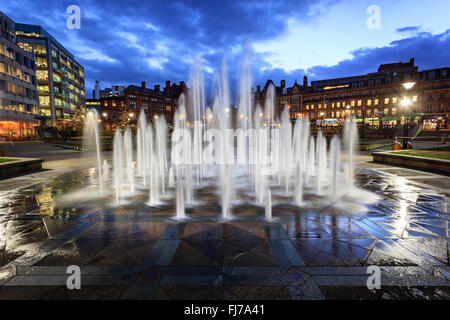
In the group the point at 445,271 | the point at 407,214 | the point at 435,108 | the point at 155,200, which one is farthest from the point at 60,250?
the point at 435,108

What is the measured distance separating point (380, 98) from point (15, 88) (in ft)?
271

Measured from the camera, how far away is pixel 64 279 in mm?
3129

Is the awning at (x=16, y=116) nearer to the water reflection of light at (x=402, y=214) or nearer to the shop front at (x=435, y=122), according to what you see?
the water reflection of light at (x=402, y=214)

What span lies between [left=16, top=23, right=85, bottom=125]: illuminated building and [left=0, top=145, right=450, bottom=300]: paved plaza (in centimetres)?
5835

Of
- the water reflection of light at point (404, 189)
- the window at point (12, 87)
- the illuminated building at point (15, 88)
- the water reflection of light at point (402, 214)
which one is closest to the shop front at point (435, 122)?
the water reflection of light at point (404, 189)

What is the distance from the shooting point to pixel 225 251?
12.7 ft

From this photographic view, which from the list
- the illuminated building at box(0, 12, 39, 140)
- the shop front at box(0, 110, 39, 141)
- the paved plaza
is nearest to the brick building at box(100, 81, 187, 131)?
the illuminated building at box(0, 12, 39, 140)

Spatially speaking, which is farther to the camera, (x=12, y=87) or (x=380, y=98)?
(x=380, y=98)

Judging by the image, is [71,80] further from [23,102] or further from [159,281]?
[159,281]

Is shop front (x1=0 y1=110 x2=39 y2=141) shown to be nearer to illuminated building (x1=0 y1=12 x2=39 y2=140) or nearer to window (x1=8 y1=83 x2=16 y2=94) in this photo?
illuminated building (x1=0 y1=12 x2=39 y2=140)

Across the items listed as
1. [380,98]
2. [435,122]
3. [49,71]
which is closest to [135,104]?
[49,71]

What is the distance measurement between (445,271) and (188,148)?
2161 cm

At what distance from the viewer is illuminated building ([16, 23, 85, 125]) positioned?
5481 centimetres

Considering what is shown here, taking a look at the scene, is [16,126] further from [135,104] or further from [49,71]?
[135,104]
